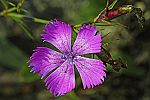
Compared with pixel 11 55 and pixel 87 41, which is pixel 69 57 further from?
→ pixel 11 55

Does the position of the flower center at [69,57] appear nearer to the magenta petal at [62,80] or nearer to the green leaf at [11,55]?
the magenta petal at [62,80]

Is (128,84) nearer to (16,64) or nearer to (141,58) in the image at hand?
(141,58)

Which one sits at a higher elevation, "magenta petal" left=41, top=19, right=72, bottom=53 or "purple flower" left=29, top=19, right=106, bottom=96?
"magenta petal" left=41, top=19, right=72, bottom=53

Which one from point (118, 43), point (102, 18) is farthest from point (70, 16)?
point (102, 18)

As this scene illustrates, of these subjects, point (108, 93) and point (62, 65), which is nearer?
point (62, 65)

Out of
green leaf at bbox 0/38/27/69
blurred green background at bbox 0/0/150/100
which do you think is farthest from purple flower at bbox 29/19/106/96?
green leaf at bbox 0/38/27/69

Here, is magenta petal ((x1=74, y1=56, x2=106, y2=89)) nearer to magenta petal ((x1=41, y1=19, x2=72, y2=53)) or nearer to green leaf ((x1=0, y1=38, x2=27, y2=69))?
magenta petal ((x1=41, y1=19, x2=72, y2=53))

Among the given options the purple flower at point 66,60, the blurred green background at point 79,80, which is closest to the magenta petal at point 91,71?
the purple flower at point 66,60

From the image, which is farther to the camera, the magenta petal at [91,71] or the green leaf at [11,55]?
the green leaf at [11,55]
